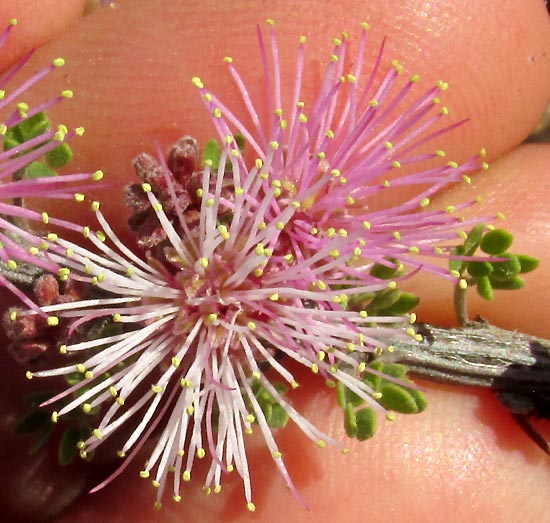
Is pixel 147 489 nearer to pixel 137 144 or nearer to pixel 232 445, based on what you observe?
pixel 232 445

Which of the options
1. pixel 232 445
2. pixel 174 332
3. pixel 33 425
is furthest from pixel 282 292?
pixel 33 425

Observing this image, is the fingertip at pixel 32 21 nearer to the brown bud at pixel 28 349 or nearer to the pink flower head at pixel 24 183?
the pink flower head at pixel 24 183

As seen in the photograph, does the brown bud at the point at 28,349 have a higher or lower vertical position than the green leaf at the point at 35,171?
lower

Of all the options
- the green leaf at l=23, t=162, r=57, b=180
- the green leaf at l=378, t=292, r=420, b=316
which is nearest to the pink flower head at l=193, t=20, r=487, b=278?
the green leaf at l=378, t=292, r=420, b=316

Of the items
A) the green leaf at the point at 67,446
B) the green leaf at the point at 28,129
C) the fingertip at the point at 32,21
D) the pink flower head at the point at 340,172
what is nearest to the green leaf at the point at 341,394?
the pink flower head at the point at 340,172

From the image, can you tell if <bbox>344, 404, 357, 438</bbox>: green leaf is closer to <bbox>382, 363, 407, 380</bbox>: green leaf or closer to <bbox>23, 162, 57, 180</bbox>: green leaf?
<bbox>382, 363, 407, 380</bbox>: green leaf
